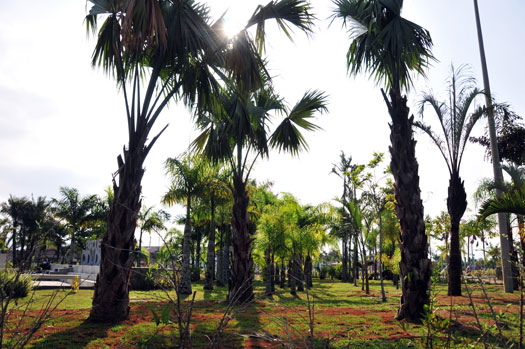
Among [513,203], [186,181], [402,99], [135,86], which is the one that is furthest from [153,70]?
[186,181]

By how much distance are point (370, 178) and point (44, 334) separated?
14274 millimetres

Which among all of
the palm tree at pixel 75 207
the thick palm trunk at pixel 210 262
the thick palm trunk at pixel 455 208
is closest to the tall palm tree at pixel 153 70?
the thick palm trunk at pixel 455 208

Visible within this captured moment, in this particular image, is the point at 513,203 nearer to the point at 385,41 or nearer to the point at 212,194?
the point at 385,41

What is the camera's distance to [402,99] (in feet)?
29.6

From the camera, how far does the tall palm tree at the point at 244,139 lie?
12055 millimetres

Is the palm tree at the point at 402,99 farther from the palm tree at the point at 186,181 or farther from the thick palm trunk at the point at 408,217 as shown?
the palm tree at the point at 186,181

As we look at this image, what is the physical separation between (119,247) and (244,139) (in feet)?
22.6

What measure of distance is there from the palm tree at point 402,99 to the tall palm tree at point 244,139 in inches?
119

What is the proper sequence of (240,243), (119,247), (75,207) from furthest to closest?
(75,207)
(240,243)
(119,247)

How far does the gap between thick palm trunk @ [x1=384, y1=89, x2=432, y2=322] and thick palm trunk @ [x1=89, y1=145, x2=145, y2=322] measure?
5.83 meters

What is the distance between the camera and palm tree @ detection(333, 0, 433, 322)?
317 inches

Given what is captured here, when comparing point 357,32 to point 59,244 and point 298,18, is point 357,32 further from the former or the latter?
point 59,244

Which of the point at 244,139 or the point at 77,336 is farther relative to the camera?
the point at 244,139

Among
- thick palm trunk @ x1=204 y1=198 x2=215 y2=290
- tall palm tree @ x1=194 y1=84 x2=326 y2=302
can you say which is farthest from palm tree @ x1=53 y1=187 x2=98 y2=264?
tall palm tree @ x1=194 y1=84 x2=326 y2=302
